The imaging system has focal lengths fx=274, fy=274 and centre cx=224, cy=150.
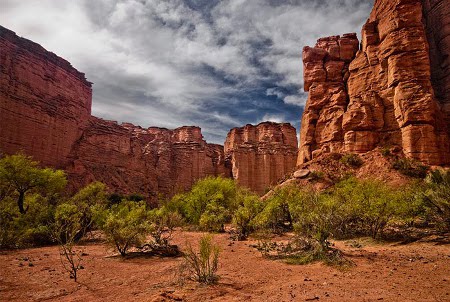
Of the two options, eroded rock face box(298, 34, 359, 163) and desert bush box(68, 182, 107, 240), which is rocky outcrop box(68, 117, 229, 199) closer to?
eroded rock face box(298, 34, 359, 163)

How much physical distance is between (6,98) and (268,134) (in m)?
55.8

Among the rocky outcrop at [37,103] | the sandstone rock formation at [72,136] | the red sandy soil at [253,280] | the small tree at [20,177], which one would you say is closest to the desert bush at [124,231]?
the red sandy soil at [253,280]

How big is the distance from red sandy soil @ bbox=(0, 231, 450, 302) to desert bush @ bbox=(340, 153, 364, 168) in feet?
69.6

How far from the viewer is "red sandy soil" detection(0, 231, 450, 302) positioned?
6.87 meters

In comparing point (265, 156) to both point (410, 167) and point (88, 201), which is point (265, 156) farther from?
point (88, 201)

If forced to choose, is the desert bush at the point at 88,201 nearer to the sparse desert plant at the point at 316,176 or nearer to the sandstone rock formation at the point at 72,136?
the sandstone rock formation at the point at 72,136

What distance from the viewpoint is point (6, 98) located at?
4156cm

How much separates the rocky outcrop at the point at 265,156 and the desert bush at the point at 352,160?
112ft

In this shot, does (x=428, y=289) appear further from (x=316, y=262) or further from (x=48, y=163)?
(x=48, y=163)

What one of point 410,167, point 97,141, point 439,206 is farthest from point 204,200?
point 97,141

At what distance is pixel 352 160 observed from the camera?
33125mm

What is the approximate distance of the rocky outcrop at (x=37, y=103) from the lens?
41.7 m

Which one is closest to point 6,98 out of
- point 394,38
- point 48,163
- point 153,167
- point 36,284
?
point 48,163

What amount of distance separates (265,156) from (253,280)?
6292 centimetres
